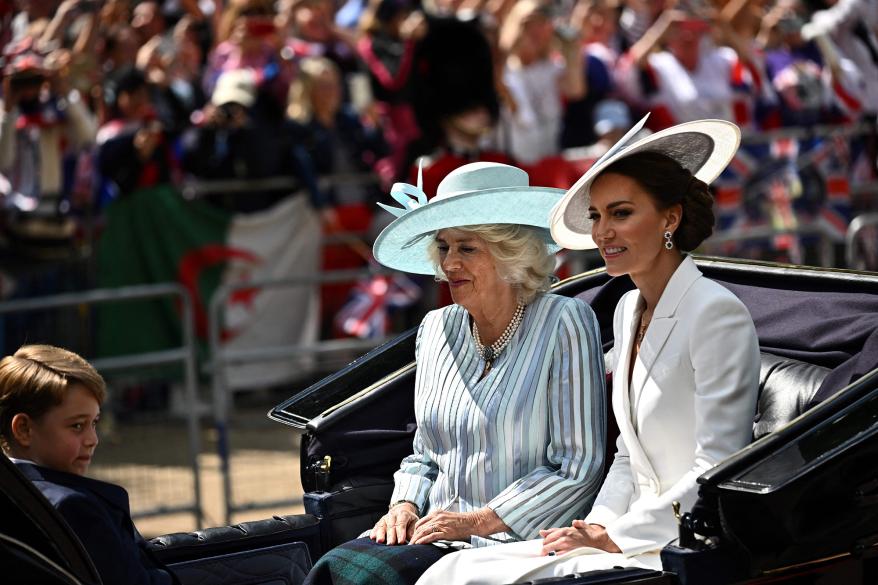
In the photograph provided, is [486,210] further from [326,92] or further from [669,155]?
[326,92]

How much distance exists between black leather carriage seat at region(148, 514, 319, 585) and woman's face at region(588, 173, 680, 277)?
1.25 meters

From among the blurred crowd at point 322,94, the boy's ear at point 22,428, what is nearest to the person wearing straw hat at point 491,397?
the boy's ear at point 22,428

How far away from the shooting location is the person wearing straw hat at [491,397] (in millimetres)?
3812

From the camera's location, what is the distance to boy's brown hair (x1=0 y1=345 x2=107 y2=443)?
11.3ft

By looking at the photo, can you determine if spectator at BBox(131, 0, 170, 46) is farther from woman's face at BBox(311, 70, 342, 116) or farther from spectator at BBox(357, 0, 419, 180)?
spectator at BBox(357, 0, 419, 180)

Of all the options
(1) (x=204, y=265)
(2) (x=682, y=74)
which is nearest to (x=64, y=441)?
(1) (x=204, y=265)

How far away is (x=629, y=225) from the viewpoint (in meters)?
3.67

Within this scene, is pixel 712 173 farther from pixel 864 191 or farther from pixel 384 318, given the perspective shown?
pixel 864 191

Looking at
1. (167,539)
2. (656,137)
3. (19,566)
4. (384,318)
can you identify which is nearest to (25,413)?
(19,566)

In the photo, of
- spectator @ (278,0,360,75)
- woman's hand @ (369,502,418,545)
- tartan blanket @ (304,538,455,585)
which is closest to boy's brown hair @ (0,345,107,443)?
tartan blanket @ (304,538,455,585)

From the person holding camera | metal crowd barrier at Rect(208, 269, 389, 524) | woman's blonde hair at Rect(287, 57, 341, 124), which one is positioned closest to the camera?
metal crowd barrier at Rect(208, 269, 389, 524)

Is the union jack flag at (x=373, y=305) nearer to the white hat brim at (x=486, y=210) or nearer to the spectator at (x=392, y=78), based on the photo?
the spectator at (x=392, y=78)

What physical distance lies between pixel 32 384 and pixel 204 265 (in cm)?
575

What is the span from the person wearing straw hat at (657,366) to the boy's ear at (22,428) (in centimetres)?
102
